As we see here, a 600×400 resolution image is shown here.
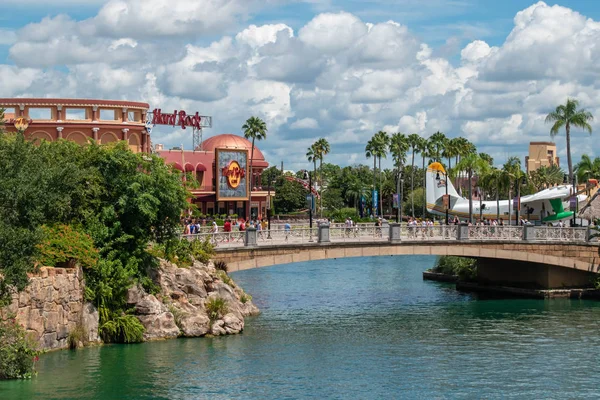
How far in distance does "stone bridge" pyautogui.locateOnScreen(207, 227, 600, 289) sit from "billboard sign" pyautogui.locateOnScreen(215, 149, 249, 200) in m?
39.1

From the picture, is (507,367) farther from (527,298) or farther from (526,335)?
(527,298)

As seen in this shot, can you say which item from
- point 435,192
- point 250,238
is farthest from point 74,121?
point 435,192

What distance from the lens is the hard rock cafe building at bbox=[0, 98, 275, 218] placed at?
73062mm

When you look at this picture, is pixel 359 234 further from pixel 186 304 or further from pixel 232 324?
pixel 186 304

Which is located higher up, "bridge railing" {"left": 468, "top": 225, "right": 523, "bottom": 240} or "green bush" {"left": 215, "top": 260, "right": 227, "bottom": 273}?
"bridge railing" {"left": 468, "top": 225, "right": 523, "bottom": 240}

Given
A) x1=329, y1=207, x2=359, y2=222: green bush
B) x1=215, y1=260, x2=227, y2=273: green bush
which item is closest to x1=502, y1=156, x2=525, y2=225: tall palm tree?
x1=329, y1=207, x2=359, y2=222: green bush

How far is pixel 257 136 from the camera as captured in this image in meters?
105

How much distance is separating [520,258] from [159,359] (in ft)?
96.6

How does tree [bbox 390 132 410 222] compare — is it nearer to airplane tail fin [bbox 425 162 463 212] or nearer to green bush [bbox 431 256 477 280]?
airplane tail fin [bbox 425 162 463 212]

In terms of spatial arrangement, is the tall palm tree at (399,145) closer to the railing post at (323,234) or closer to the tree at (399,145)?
the tree at (399,145)

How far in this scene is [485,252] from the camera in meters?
60.2

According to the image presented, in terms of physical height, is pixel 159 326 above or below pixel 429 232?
below

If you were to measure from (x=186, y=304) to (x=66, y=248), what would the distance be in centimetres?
741

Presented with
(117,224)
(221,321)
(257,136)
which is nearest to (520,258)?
(221,321)
